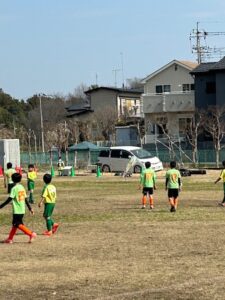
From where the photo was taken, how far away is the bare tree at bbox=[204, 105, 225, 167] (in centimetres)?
4869

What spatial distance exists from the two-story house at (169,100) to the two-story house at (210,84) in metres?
1.65

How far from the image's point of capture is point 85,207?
72.0 ft

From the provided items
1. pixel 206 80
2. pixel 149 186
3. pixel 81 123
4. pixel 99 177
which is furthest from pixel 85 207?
pixel 81 123

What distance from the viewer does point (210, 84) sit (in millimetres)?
57219

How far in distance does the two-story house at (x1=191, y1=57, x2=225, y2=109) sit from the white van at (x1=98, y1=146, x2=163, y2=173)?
13.8 m

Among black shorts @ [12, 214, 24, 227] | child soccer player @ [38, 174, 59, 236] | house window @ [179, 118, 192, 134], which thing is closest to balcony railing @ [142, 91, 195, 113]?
house window @ [179, 118, 192, 134]

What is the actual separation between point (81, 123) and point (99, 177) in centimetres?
3199

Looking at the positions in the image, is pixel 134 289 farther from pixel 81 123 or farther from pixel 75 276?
pixel 81 123

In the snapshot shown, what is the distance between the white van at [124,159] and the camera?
42.1 m

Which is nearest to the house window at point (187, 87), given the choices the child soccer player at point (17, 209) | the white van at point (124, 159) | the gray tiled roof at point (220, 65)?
the gray tiled roof at point (220, 65)

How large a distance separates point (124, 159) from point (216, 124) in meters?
10.1

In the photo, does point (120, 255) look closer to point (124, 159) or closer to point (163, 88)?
point (124, 159)

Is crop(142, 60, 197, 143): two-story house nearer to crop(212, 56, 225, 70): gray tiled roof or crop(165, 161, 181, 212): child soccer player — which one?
crop(212, 56, 225, 70): gray tiled roof

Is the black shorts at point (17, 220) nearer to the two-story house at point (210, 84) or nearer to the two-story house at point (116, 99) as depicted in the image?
the two-story house at point (210, 84)
